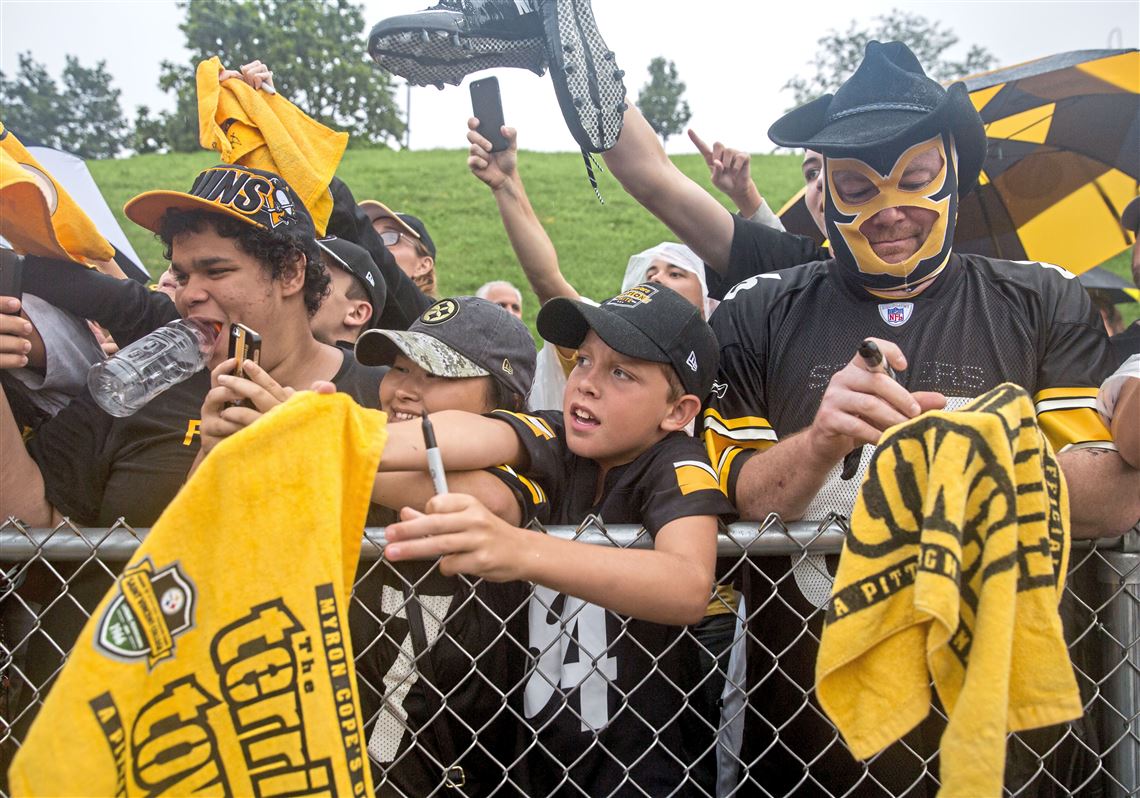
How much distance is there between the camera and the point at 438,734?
2188 mm

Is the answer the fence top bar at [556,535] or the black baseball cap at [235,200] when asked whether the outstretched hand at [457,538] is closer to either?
the fence top bar at [556,535]

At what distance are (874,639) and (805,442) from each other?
0.57 meters

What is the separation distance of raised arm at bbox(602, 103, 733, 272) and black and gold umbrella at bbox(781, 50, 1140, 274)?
163cm

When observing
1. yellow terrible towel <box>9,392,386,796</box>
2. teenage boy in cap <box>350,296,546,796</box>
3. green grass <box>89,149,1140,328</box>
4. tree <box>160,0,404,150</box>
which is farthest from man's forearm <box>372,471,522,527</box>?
tree <box>160,0,404,150</box>

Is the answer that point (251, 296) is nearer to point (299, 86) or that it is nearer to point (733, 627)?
point (733, 627)

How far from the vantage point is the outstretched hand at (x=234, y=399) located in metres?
1.94

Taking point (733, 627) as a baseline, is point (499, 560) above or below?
above

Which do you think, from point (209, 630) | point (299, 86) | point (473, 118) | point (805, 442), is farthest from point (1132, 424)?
point (299, 86)

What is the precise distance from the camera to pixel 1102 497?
2.09m

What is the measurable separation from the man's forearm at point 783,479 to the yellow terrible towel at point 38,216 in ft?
6.29

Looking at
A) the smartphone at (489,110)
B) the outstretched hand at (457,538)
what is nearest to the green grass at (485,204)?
the smartphone at (489,110)

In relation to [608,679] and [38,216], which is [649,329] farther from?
[38,216]

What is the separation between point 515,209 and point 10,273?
5.64 ft

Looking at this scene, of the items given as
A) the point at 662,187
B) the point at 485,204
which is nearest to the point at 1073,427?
the point at 662,187
